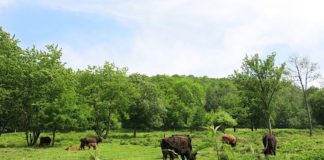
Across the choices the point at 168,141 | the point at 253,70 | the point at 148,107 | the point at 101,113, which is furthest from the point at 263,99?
the point at 168,141

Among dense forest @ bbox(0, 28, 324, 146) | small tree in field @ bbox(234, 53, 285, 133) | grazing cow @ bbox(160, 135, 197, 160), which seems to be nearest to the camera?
grazing cow @ bbox(160, 135, 197, 160)

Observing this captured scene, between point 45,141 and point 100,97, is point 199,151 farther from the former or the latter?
point 100,97

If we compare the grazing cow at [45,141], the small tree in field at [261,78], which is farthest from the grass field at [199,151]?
the small tree in field at [261,78]

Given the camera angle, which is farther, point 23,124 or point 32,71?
point 23,124

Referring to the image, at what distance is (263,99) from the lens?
6225cm

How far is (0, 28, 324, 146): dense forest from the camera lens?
46.6 m

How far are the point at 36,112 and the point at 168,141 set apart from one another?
27.5 metres

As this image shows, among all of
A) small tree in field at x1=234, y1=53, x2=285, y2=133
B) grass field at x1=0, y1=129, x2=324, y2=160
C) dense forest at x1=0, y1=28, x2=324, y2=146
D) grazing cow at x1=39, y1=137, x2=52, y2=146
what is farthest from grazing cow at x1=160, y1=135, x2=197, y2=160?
small tree in field at x1=234, y1=53, x2=285, y2=133

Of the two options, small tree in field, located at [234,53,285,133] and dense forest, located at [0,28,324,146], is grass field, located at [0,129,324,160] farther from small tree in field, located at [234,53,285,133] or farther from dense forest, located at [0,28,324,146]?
small tree in field, located at [234,53,285,133]

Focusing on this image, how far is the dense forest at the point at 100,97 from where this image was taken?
46.6 m

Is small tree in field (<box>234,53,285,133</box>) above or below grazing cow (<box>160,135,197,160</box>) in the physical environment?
above

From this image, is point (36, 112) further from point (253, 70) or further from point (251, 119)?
point (251, 119)

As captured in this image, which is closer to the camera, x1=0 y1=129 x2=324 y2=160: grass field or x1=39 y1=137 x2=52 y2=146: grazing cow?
x1=0 y1=129 x2=324 y2=160: grass field

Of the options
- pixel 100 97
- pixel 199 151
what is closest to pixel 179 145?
pixel 199 151
